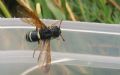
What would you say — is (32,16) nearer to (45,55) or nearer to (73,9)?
(45,55)

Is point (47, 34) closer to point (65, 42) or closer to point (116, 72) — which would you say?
point (65, 42)

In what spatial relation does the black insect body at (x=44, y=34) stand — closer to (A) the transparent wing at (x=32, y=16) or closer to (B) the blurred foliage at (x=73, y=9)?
(A) the transparent wing at (x=32, y=16)

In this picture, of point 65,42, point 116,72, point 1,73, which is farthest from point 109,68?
point 1,73

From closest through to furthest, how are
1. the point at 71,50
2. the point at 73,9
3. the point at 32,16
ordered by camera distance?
the point at 32,16
the point at 71,50
the point at 73,9

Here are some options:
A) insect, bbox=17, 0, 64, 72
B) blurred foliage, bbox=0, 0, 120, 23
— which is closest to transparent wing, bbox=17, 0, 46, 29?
insect, bbox=17, 0, 64, 72

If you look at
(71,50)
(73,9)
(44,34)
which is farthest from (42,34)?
(73,9)

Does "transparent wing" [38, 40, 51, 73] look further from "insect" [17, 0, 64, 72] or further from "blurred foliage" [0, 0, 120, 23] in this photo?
"blurred foliage" [0, 0, 120, 23]

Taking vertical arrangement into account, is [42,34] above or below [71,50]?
above

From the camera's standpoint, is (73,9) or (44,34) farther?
(73,9)

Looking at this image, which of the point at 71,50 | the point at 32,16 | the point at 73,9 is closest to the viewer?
the point at 32,16
